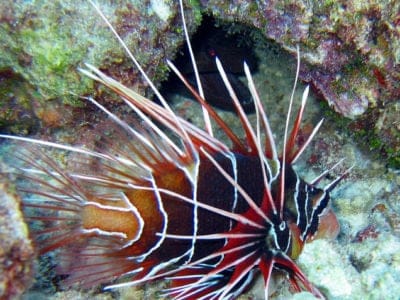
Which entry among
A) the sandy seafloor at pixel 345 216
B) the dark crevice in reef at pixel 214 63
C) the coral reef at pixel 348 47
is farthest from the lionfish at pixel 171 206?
the dark crevice in reef at pixel 214 63

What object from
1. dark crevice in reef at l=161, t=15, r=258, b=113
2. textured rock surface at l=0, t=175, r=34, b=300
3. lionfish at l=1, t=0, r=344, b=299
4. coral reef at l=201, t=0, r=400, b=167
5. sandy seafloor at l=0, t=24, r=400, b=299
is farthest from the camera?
dark crevice in reef at l=161, t=15, r=258, b=113

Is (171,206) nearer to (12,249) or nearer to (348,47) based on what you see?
(12,249)

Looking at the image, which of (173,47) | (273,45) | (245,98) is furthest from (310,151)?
(173,47)

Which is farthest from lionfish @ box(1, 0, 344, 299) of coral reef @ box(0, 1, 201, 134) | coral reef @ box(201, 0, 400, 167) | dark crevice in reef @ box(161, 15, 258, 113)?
dark crevice in reef @ box(161, 15, 258, 113)

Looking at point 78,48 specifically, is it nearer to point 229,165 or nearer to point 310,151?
point 229,165

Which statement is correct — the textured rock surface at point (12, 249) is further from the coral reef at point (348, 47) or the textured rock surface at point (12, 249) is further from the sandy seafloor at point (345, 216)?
the coral reef at point (348, 47)

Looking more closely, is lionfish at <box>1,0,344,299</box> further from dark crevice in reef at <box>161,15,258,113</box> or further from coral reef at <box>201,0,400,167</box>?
dark crevice in reef at <box>161,15,258,113</box>
